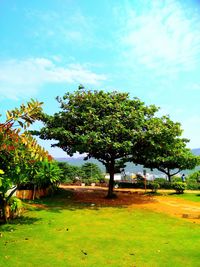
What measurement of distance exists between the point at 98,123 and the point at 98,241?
12.1m

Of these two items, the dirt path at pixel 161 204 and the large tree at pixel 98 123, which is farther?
the large tree at pixel 98 123

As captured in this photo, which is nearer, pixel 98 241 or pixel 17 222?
pixel 98 241

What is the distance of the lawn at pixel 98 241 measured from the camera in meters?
8.90

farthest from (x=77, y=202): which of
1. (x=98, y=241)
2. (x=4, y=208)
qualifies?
(x=98, y=241)

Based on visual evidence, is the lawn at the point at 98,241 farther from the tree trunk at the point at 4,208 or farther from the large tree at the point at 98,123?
the large tree at the point at 98,123

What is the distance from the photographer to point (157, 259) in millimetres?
9133

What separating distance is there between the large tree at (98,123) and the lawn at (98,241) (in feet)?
21.7

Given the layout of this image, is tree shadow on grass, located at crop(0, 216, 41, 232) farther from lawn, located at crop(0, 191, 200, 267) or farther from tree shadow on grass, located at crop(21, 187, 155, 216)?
tree shadow on grass, located at crop(21, 187, 155, 216)

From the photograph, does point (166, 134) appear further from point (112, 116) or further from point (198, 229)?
point (198, 229)

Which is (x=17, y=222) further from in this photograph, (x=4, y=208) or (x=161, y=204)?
(x=161, y=204)

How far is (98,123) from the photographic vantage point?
22.3 metres

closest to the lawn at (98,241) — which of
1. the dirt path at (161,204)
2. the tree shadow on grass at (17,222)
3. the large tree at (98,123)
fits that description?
the tree shadow on grass at (17,222)

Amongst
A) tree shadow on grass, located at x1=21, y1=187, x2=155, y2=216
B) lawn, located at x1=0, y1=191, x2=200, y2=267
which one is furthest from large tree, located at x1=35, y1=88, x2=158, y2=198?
lawn, located at x1=0, y1=191, x2=200, y2=267

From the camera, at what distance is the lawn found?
8.90 m
